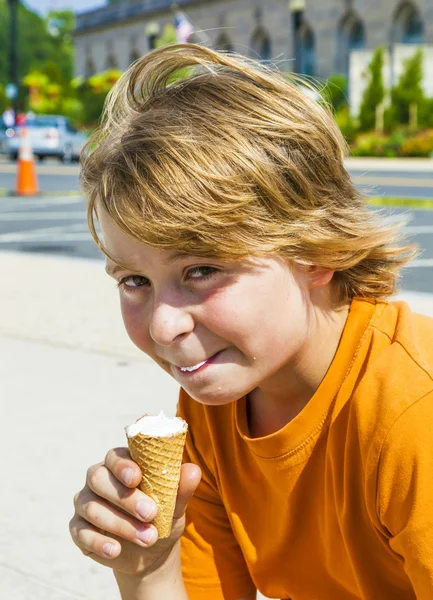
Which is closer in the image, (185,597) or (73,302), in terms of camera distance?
(185,597)

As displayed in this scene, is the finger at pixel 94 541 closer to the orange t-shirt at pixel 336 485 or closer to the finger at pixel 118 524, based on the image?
the finger at pixel 118 524

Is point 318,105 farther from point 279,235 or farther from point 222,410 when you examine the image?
point 222,410

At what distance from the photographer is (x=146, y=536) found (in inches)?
70.7

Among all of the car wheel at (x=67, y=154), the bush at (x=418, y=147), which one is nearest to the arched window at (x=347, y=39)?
the bush at (x=418, y=147)

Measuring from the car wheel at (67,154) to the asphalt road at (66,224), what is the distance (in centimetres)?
918

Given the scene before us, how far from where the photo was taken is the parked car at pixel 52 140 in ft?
91.6

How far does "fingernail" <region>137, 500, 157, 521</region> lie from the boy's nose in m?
0.32

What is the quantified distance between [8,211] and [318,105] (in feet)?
40.0

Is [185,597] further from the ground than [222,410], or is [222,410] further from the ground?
[222,410]

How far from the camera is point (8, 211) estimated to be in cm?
1361

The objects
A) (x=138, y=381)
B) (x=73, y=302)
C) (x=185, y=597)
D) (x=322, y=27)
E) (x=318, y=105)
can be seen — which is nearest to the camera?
(x=318, y=105)

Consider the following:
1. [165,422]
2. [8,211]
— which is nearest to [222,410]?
[165,422]

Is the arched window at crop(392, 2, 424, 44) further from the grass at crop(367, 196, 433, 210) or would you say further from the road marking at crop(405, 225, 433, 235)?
the road marking at crop(405, 225, 433, 235)

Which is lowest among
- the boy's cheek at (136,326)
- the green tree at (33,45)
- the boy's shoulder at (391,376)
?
the green tree at (33,45)
